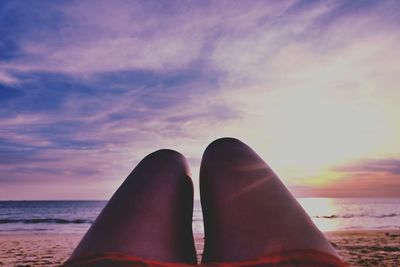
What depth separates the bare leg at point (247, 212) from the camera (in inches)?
39.0

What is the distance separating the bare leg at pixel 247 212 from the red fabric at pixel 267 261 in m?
0.04

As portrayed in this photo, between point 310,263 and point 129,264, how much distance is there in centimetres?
39

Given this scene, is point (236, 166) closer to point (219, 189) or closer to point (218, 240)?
point (219, 189)

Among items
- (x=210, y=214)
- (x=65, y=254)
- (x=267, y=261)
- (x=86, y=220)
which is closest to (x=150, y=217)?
(x=210, y=214)

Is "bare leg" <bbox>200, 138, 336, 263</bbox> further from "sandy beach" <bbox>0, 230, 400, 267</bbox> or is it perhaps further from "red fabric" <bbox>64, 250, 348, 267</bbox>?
"sandy beach" <bbox>0, 230, 400, 267</bbox>

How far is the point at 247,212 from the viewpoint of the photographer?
Answer: 1.12 metres

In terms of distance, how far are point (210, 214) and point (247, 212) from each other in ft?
0.53

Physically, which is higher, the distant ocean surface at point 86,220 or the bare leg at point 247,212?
the bare leg at point 247,212

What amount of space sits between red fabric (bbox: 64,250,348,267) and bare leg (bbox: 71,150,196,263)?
10 centimetres

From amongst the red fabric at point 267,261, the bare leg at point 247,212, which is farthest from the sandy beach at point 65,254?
the red fabric at point 267,261

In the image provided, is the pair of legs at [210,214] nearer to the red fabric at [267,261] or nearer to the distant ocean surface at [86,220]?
the red fabric at [267,261]

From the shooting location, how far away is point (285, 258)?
873 mm

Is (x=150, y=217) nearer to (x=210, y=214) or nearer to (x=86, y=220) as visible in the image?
(x=210, y=214)

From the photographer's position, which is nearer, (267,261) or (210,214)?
(267,261)
